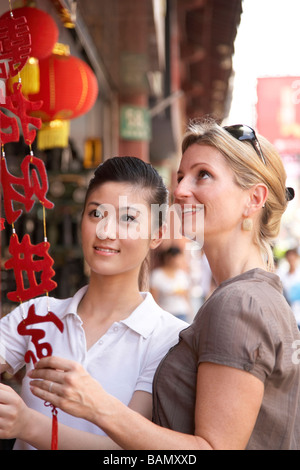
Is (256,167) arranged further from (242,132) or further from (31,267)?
(31,267)

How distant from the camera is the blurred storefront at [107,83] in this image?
16.1ft

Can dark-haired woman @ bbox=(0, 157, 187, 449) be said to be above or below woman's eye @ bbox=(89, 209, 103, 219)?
below

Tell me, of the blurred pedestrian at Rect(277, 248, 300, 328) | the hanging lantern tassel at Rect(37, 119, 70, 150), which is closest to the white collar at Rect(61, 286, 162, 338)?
the hanging lantern tassel at Rect(37, 119, 70, 150)

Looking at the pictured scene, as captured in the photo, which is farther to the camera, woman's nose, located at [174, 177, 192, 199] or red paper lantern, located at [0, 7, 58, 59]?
red paper lantern, located at [0, 7, 58, 59]

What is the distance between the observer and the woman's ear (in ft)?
6.00

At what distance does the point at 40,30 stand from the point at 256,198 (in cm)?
180

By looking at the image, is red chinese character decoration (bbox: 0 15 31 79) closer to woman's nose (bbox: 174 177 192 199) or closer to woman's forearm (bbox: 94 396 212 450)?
woman's nose (bbox: 174 177 192 199)

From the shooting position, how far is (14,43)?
1.73 metres

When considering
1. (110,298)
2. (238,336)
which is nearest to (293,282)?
(110,298)

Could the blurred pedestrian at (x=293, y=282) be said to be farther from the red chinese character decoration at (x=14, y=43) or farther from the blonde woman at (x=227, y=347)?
the red chinese character decoration at (x=14, y=43)

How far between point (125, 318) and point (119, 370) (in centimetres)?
19

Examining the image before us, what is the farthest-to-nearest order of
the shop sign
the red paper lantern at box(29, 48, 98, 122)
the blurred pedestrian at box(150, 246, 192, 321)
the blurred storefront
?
the shop sign, the blurred pedestrian at box(150, 246, 192, 321), the blurred storefront, the red paper lantern at box(29, 48, 98, 122)

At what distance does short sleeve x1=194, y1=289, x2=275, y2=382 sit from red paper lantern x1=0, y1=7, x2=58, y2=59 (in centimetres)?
201

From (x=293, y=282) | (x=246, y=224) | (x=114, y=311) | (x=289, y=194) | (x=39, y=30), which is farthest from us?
(x=293, y=282)
